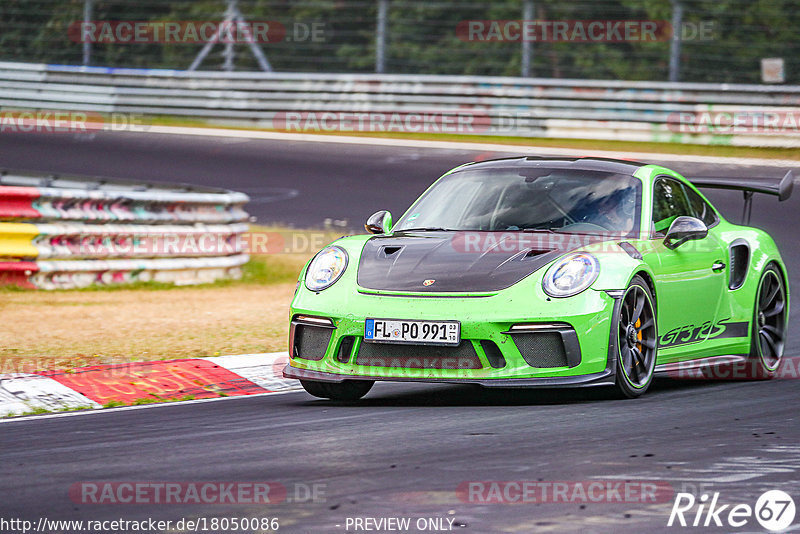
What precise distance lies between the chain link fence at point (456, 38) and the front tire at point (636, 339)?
1488cm

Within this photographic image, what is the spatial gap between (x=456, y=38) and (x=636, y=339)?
19415 mm

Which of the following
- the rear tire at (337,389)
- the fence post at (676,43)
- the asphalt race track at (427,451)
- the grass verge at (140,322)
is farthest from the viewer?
the fence post at (676,43)

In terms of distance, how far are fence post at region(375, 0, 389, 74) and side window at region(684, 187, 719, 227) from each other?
50.8 feet

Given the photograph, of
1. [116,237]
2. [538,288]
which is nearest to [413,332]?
[538,288]

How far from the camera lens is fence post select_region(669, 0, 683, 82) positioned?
21594 mm

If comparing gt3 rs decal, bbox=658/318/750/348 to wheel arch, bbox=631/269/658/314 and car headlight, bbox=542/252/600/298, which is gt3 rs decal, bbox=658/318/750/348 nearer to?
wheel arch, bbox=631/269/658/314

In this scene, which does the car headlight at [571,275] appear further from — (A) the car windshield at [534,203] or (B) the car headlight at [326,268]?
(B) the car headlight at [326,268]

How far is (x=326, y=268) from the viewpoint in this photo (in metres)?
7.55

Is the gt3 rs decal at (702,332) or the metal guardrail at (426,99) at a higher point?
the metal guardrail at (426,99)

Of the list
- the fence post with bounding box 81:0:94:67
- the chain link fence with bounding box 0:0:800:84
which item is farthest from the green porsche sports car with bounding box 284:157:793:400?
the fence post with bounding box 81:0:94:67

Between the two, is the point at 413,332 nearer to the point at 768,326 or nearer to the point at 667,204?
the point at 667,204

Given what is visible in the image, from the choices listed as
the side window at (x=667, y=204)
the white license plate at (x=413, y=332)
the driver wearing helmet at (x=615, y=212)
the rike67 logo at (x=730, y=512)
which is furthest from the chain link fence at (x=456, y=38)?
the rike67 logo at (x=730, y=512)

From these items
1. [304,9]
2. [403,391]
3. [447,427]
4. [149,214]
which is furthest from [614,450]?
[304,9]

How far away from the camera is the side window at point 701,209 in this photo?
871 cm
